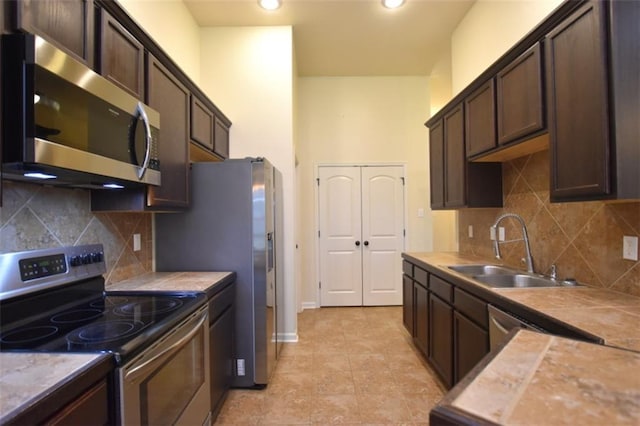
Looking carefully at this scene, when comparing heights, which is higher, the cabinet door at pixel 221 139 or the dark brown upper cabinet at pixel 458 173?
the cabinet door at pixel 221 139

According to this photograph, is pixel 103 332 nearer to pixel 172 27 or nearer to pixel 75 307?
pixel 75 307

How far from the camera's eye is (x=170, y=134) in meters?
2.06

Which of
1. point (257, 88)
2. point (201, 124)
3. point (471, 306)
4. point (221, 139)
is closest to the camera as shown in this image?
point (471, 306)

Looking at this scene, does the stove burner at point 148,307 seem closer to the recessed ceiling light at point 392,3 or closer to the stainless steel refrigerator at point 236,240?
the stainless steel refrigerator at point 236,240

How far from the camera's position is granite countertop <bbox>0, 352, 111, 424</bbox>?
75 centimetres

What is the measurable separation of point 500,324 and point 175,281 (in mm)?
1899

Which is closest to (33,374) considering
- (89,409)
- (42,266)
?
(89,409)

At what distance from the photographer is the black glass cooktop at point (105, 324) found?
1.08 m

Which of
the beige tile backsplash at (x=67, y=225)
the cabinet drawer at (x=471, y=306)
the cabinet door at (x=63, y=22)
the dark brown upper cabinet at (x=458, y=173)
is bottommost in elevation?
the cabinet drawer at (x=471, y=306)

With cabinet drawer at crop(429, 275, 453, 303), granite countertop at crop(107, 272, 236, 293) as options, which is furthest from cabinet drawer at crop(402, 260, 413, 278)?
granite countertop at crop(107, 272, 236, 293)

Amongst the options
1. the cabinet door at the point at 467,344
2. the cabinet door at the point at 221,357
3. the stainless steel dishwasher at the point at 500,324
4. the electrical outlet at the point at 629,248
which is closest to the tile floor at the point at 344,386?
the cabinet door at the point at 221,357

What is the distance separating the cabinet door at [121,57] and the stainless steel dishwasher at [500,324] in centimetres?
219

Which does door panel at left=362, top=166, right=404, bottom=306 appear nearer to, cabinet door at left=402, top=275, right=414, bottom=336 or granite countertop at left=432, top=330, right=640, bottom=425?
cabinet door at left=402, top=275, right=414, bottom=336

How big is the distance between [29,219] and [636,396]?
2.11 m
